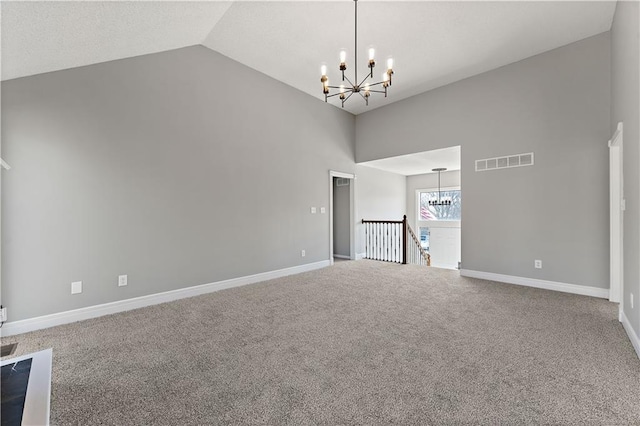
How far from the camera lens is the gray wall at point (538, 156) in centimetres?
388

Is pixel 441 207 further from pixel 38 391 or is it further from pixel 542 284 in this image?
pixel 38 391

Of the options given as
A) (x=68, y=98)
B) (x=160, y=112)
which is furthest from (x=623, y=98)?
(x=68, y=98)

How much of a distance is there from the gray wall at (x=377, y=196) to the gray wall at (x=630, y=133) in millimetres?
4733

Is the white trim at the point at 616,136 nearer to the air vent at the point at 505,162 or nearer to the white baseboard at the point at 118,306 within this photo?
the air vent at the point at 505,162

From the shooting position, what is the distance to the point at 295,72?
490cm

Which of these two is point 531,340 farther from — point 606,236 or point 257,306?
point 257,306

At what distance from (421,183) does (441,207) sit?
3.31 feet

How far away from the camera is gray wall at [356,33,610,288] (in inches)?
153

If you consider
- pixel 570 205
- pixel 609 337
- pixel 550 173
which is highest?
pixel 550 173

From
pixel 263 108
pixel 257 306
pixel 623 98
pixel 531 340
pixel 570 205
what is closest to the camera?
pixel 531 340

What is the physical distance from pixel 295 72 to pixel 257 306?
3970 mm

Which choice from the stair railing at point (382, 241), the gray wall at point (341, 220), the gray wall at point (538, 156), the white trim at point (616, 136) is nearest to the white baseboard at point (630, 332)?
the gray wall at point (538, 156)

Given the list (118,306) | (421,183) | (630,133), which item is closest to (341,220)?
(421,183)

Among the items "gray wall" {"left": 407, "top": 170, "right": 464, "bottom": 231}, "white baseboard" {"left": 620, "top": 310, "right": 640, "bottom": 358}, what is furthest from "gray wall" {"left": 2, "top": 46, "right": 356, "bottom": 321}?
"gray wall" {"left": 407, "top": 170, "right": 464, "bottom": 231}
